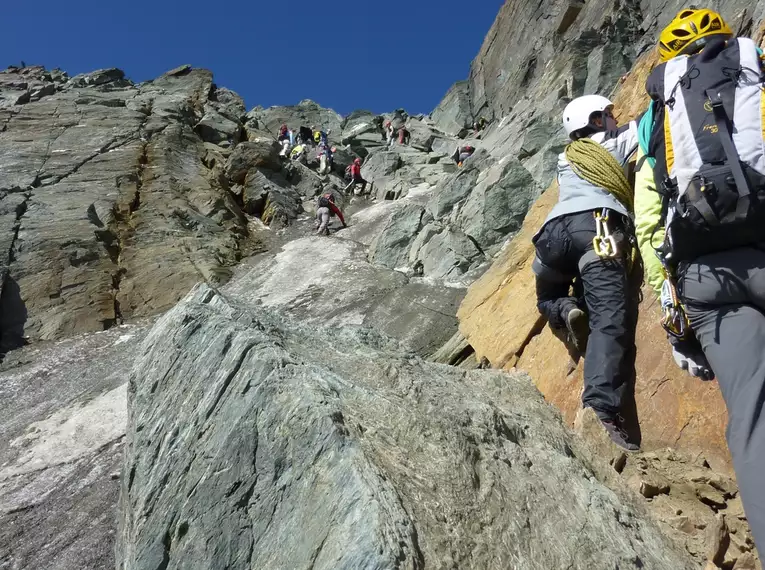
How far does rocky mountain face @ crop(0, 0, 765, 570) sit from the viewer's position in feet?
9.65

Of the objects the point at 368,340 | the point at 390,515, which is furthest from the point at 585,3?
the point at 390,515

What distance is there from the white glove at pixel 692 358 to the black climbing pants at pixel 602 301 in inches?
32.5

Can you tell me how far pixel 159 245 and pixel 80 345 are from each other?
5263mm

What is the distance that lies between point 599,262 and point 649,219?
1.10 metres

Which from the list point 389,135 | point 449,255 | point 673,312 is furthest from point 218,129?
point 673,312

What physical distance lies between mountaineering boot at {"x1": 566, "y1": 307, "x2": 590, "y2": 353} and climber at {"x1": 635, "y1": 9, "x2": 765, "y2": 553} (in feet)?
4.91

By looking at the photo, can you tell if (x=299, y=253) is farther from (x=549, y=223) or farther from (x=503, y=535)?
(x=503, y=535)

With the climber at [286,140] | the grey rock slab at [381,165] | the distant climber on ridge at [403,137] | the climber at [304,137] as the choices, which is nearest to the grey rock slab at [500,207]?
the grey rock slab at [381,165]

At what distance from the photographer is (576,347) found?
512 cm

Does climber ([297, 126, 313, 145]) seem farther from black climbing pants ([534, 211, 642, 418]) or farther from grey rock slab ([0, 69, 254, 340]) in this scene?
black climbing pants ([534, 211, 642, 418])

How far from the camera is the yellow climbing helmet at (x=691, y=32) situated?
3498 millimetres

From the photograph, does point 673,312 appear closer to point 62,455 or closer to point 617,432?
point 617,432

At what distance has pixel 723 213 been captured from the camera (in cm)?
285

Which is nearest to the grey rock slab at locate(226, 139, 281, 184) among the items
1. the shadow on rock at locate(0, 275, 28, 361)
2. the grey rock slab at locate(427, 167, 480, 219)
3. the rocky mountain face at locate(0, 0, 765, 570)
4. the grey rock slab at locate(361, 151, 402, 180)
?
the grey rock slab at locate(361, 151, 402, 180)
